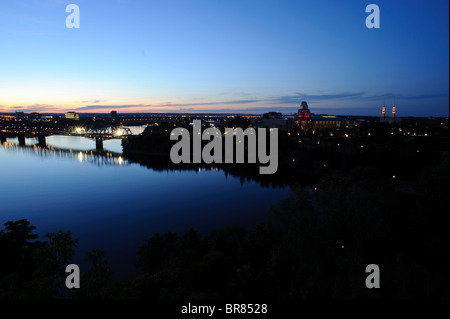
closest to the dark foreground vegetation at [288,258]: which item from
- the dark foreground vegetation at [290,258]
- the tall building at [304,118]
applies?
the dark foreground vegetation at [290,258]

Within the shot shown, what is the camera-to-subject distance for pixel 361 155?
49.4 ft

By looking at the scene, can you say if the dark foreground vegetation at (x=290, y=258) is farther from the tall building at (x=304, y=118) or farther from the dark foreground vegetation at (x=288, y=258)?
the tall building at (x=304, y=118)

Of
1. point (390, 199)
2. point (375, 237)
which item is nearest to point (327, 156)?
point (390, 199)

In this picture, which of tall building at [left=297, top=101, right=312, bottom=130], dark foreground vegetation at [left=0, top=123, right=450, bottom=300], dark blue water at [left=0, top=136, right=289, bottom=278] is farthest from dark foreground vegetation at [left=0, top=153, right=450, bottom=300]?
tall building at [left=297, top=101, right=312, bottom=130]

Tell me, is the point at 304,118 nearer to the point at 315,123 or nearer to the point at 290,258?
the point at 315,123

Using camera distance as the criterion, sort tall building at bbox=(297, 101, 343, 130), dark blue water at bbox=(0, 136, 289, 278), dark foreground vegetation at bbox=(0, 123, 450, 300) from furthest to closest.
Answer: tall building at bbox=(297, 101, 343, 130)
dark blue water at bbox=(0, 136, 289, 278)
dark foreground vegetation at bbox=(0, 123, 450, 300)

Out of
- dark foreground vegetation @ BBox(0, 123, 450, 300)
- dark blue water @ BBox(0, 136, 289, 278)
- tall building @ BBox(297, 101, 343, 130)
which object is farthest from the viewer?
tall building @ BBox(297, 101, 343, 130)

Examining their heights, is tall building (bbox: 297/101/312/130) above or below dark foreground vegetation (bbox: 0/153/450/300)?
above

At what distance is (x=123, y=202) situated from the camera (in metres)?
11.8

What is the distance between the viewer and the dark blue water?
8.48 m

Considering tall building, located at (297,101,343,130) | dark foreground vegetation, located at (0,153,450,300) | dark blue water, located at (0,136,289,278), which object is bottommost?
dark blue water, located at (0,136,289,278)

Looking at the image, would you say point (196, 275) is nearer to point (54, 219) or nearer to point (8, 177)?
point (54, 219)

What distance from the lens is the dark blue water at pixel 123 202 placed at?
848cm

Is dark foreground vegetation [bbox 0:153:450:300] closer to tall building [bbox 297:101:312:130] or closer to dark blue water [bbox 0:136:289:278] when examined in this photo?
dark blue water [bbox 0:136:289:278]
